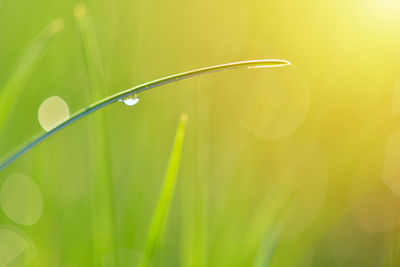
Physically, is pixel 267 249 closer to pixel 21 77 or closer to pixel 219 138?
pixel 21 77

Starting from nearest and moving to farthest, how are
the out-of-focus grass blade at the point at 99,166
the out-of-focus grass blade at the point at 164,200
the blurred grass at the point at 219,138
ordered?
the out-of-focus grass blade at the point at 164,200
the out-of-focus grass blade at the point at 99,166
the blurred grass at the point at 219,138

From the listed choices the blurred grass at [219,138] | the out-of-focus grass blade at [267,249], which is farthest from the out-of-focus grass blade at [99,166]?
the out-of-focus grass blade at [267,249]

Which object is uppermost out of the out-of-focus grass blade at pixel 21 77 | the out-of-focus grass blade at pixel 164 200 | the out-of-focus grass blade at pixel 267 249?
the out-of-focus grass blade at pixel 21 77

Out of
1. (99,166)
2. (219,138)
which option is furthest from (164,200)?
(219,138)

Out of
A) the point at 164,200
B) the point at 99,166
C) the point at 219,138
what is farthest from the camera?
the point at 219,138

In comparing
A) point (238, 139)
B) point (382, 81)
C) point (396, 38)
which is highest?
point (396, 38)

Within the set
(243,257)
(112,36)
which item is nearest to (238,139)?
(112,36)

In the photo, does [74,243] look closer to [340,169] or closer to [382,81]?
[340,169]

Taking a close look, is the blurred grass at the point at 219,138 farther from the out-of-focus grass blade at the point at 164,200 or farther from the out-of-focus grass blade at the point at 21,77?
the out-of-focus grass blade at the point at 164,200

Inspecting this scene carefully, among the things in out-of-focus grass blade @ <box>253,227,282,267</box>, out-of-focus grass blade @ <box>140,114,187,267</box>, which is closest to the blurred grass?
out-of-focus grass blade @ <box>253,227,282,267</box>
